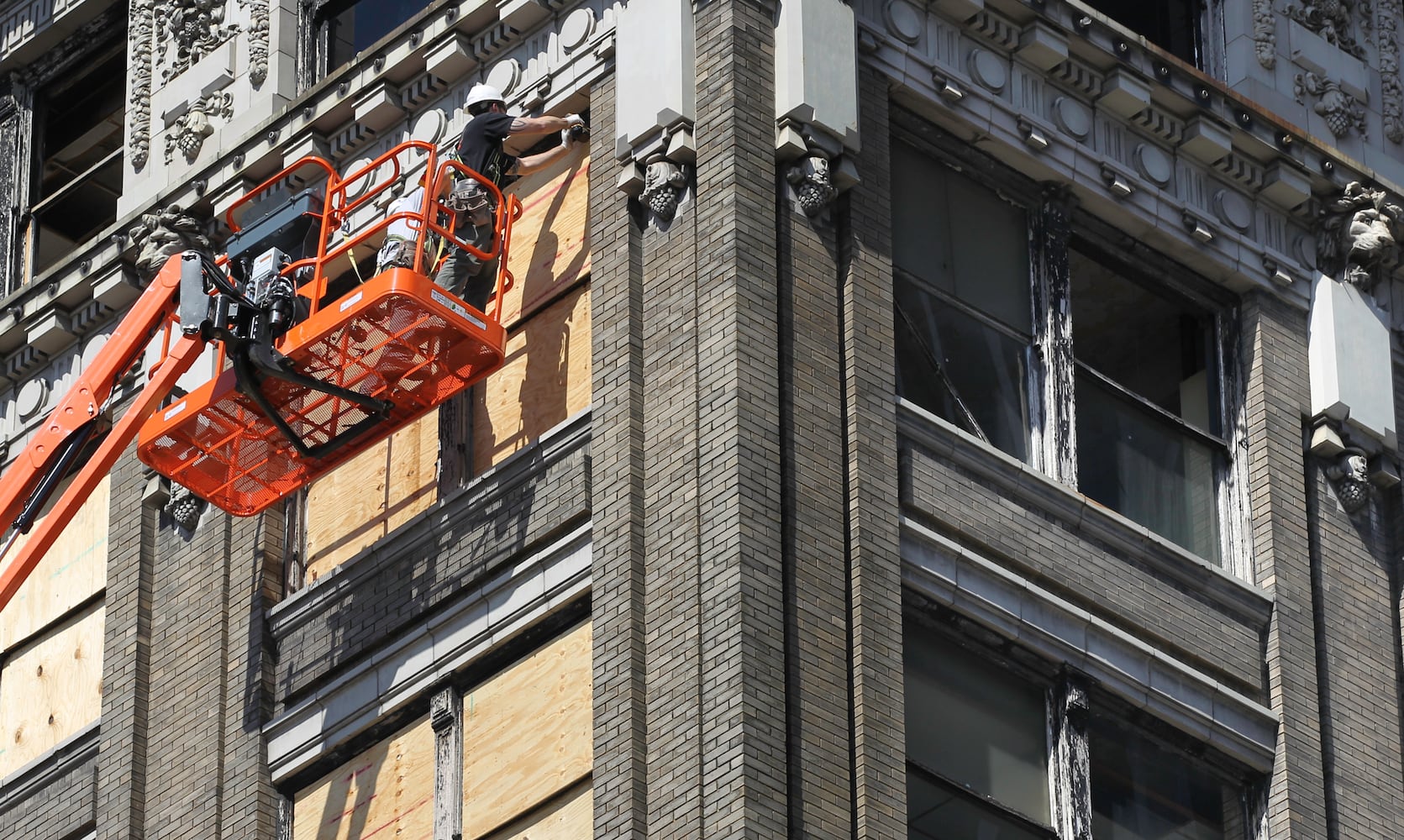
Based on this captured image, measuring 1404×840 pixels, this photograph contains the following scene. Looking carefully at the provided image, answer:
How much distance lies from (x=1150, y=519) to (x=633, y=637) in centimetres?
582

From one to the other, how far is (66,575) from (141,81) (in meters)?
4.94

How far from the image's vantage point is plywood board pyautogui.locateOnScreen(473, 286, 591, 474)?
30.6 metres

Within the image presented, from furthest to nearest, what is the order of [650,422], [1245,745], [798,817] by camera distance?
[1245,745] < [650,422] < [798,817]

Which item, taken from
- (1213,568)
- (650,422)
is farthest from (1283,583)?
(650,422)

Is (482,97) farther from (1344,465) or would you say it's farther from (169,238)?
(1344,465)

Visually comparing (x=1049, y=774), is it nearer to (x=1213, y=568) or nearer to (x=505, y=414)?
(x=1213, y=568)

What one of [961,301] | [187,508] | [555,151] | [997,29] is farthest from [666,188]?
[187,508]

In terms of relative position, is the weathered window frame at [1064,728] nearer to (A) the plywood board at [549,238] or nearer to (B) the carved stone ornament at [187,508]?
(A) the plywood board at [549,238]

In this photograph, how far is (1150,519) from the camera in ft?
105

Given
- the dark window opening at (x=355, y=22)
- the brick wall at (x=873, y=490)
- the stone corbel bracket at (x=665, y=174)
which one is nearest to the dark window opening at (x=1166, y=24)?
the brick wall at (x=873, y=490)

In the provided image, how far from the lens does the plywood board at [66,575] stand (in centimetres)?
3462

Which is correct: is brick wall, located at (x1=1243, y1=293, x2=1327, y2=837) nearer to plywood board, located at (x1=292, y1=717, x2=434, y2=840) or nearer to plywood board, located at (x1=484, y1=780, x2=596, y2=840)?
plywood board, located at (x1=484, y1=780, x2=596, y2=840)

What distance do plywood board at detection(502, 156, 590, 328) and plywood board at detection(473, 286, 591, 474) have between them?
0.56 ft

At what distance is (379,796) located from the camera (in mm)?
30375
